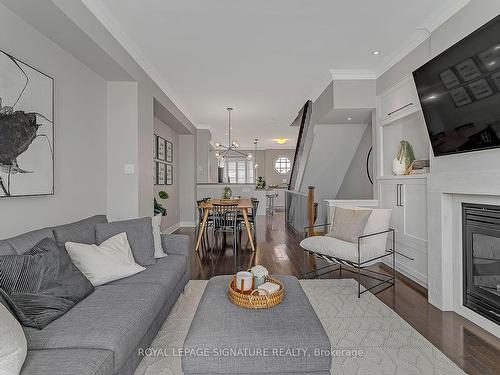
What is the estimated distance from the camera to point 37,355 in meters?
1.26

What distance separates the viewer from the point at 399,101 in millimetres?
3611

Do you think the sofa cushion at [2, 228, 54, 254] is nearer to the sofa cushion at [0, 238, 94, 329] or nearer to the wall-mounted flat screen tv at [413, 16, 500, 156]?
the sofa cushion at [0, 238, 94, 329]

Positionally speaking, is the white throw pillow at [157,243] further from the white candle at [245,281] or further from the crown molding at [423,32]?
the crown molding at [423,32]

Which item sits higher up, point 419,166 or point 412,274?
point 419,166

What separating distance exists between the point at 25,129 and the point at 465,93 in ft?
10.9

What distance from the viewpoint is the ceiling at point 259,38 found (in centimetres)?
262

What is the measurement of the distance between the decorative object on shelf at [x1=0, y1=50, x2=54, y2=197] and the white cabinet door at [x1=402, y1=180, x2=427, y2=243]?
3.56 m

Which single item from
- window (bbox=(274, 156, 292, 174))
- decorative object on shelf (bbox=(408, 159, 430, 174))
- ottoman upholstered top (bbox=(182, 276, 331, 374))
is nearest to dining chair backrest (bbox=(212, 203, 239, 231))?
decorative object on shelf (bbox=(408, 159, 430, 174))

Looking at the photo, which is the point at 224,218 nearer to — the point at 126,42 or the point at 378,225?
the point at 378,225

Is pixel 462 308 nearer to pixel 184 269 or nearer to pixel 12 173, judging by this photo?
pixel 184 269

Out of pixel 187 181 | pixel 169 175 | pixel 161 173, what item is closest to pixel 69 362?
pixel 161 173

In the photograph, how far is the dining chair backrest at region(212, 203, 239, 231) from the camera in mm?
4785

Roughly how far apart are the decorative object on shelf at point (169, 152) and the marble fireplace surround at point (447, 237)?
4873mm

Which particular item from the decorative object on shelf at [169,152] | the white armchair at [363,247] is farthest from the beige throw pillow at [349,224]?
the decorative object on shelf at [169,152]
